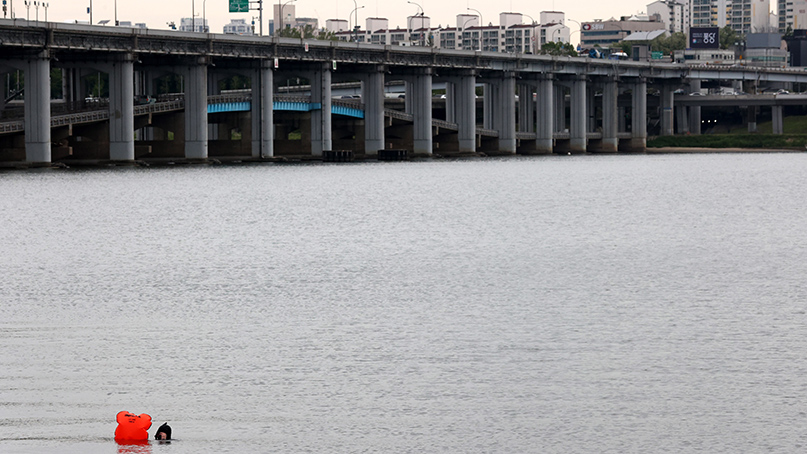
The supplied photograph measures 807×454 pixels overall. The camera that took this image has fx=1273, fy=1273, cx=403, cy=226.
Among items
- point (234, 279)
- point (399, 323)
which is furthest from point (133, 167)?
point (399, 323)

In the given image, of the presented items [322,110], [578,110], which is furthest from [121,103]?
[578,110]

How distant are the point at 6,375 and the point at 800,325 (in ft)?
59.2

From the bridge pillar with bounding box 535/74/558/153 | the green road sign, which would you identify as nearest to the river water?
the green road sign

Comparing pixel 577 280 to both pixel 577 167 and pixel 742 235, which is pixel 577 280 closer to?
pixel 742 235

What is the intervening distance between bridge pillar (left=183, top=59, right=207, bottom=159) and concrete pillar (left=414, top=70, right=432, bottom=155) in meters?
40.5

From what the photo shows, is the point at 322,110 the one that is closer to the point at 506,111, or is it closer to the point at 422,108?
the point at 422,108

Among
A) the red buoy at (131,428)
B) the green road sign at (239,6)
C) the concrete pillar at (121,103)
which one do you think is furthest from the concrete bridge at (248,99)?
the red buoy at (131,428)

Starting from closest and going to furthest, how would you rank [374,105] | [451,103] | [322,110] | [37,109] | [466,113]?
[37,109]
[322,110]
[374,105]
[466,113]
[451,103]

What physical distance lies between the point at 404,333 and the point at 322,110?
121141mm

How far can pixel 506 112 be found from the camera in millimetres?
180375

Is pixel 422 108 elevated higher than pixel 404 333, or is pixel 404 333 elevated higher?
pixel 422 108

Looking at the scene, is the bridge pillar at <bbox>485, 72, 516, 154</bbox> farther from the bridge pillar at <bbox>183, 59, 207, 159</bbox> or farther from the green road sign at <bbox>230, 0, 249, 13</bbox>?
the bridge pillar at <bbox>183, 59, 207, 159</bbox>

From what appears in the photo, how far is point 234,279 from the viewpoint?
4019cm

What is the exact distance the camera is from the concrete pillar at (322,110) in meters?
148
